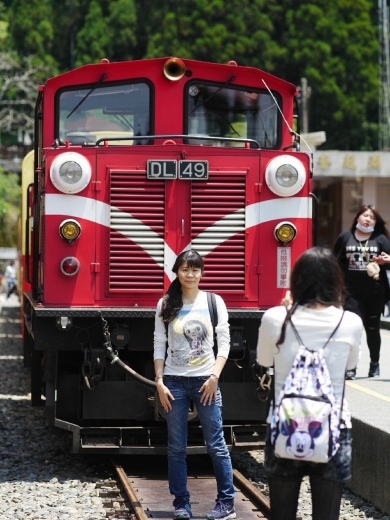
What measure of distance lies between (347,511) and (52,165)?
12.4 feet

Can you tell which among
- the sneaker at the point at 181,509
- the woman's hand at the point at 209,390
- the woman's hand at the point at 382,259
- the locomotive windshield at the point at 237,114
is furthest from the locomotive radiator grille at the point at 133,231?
the woman's hand at the point at 382,259

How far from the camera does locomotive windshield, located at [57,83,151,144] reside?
32.1 feet

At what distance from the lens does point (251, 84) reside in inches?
397

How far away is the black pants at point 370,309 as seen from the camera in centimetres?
1141

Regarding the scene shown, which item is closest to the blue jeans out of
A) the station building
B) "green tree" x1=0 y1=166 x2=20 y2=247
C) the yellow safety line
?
the yellow safety line

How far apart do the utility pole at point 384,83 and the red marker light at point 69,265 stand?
52.7 meters

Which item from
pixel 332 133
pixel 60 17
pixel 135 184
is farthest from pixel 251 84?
pixel 60 17

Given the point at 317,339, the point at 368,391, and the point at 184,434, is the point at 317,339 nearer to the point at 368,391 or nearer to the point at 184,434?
the point at 184,434

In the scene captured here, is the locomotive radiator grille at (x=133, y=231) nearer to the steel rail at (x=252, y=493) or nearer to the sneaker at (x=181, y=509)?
the steel rail at (x=252, y=493)

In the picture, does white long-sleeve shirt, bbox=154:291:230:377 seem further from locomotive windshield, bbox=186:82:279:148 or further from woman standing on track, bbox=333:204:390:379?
woman standing on track, bbox=333:204:390:379

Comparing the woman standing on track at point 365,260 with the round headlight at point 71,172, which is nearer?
the round headlight at point 71,172

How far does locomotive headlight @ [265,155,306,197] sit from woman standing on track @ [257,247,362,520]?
4.00 m

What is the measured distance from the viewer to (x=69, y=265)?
8.87 meters

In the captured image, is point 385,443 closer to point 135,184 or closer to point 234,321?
point 234,321
